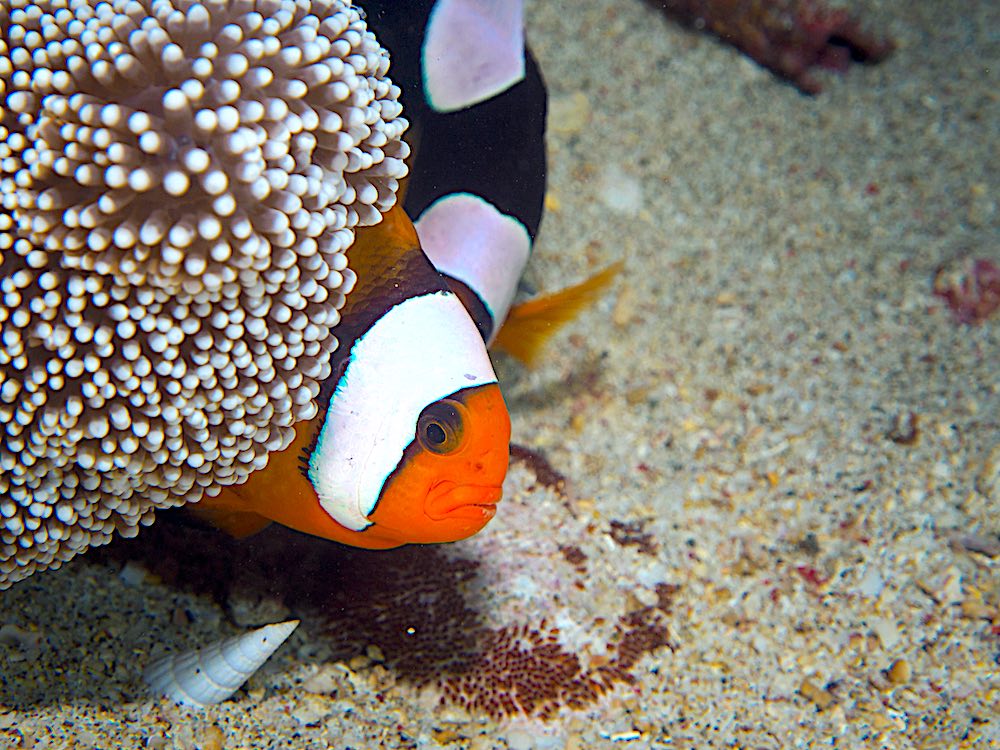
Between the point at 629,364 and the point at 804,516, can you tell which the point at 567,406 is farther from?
the point at 804,516

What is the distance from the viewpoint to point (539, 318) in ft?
7.08

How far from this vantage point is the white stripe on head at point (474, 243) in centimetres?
193

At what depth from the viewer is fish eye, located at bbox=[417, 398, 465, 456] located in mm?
1425

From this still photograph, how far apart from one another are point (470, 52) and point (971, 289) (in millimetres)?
1877

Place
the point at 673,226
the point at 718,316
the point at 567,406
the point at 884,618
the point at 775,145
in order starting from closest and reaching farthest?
1. the point at 884,618
2. the point at 567,406
3. the point at 718,316
4. the point at 673,226
5. the point at 775,145

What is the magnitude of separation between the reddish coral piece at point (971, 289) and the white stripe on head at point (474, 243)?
1.64 m

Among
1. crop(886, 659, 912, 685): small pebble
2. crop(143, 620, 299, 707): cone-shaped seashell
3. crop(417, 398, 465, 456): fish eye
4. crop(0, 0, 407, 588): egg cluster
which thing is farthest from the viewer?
crop(886, 659, 912, 685): small pebble

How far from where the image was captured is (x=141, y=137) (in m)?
1.17

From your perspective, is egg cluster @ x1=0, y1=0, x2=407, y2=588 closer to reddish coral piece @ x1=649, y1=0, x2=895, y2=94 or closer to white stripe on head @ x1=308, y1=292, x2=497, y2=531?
white stripe on head @ x1=308, y1=292, x2=497, y2=531

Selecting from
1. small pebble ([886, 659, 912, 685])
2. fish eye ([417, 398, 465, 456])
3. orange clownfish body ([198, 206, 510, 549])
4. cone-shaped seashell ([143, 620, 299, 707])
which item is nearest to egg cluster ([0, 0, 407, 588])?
orange clownfish body ([198, 206, 510, 549])

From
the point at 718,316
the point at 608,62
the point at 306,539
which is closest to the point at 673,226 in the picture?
the point at 718,316

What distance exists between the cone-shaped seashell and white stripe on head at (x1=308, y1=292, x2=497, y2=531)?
37 cm

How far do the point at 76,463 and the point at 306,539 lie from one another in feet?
2.30

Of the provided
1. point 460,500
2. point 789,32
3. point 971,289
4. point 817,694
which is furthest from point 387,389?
point 789,32
